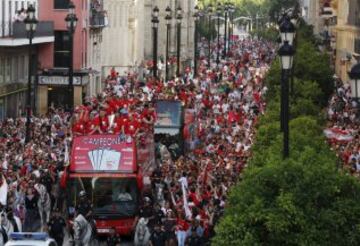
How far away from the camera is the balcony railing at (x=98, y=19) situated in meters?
80.8

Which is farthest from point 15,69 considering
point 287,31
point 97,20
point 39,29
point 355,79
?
point 355,79

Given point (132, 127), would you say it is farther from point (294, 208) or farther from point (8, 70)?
point (8, 70)

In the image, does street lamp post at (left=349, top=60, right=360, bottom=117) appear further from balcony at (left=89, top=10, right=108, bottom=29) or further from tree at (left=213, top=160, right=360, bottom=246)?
balcony at (left=89, top=10, right=108, bottom=29)

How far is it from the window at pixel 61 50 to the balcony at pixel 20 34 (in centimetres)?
165

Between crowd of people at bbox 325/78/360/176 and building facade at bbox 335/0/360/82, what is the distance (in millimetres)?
11698

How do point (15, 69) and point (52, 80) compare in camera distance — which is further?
point (52, 80)

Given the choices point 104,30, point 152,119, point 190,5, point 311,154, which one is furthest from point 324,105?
point 190,5

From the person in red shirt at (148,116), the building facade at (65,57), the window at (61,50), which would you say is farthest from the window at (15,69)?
the person in red shirt at (148,116)

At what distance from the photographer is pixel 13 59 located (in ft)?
212

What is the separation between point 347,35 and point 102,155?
59.6 metres

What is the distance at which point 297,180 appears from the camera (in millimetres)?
20031

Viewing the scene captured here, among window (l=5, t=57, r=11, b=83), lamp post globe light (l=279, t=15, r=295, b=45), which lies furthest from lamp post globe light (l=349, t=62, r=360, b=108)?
window (l=5, t=57, r=11, b=83)

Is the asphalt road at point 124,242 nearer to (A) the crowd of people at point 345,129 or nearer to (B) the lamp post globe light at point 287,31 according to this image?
(A) the crowd of people at point 345,129

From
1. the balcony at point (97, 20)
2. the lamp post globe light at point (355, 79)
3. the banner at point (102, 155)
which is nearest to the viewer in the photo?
the lamp post globe light at point (355, 79)
